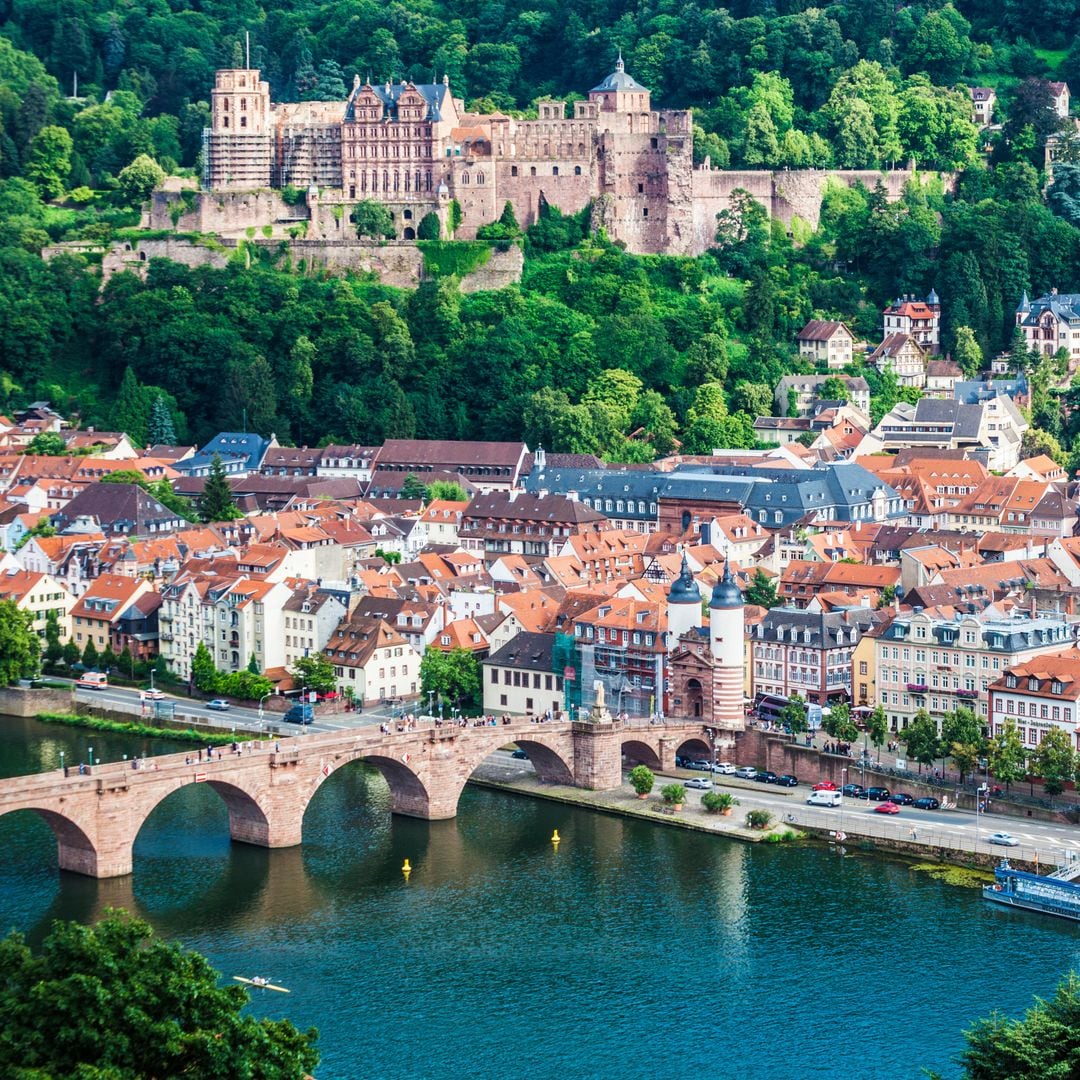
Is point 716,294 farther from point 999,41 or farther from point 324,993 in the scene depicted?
point 324,993

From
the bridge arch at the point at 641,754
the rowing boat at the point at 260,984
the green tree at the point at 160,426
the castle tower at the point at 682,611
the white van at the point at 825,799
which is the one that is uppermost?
the green tree at the point at 160,426

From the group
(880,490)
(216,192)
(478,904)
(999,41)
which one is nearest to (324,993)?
(478,904)

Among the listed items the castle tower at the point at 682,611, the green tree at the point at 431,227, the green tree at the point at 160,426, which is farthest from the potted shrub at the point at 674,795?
the green tree at the point at 431,227

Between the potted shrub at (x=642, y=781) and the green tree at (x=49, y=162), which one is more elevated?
the green tree at (x=49, y=162)

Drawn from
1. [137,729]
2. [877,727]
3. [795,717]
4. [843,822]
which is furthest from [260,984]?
[137,729]

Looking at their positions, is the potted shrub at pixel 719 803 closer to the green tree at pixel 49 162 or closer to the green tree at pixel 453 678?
the green tree at pixel 453 678

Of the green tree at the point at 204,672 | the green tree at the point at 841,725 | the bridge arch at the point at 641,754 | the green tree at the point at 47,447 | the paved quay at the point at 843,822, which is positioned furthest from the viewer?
the green tree at the point at 47,447

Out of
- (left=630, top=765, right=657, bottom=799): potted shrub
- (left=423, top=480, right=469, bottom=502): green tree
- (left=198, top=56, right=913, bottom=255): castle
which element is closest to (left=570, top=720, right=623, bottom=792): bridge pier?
(left=630, top=765, right=657, bottom=799): potted shrub
